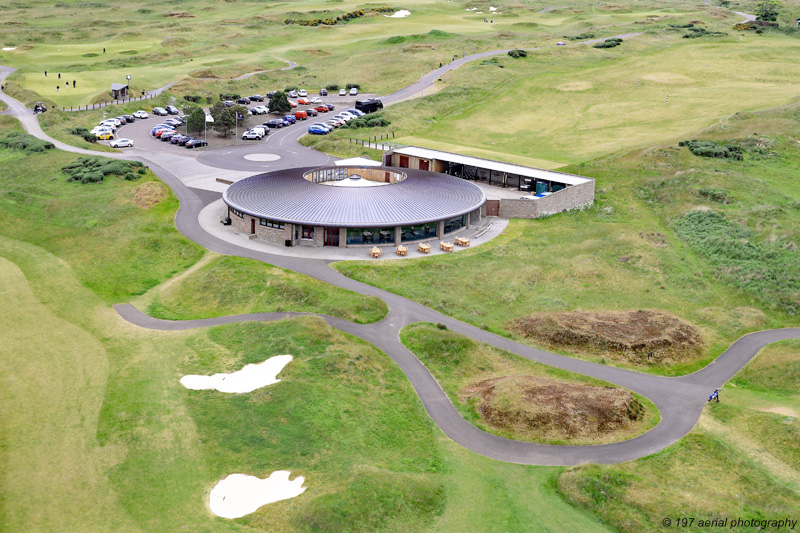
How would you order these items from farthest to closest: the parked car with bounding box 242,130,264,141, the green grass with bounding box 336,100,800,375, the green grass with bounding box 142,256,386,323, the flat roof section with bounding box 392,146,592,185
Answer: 1. the parked car with bounding box 242,130,264,141
2. the flat roof section with bounding box 392,146,592,185
3. the green grass with bounding box 336,100,800,375
4. the green grass with bounding box 142,256,386,323

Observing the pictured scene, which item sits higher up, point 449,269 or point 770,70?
point 770,70

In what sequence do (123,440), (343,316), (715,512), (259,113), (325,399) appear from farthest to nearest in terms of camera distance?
(259,113), (343,316), (325,399), (123,440), (715,512)

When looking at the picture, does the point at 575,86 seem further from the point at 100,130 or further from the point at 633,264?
the point at 100,130

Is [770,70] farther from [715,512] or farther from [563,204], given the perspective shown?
[715,512]

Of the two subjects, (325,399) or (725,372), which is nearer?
(325,399)

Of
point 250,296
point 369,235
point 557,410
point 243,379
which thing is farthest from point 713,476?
point 369,235

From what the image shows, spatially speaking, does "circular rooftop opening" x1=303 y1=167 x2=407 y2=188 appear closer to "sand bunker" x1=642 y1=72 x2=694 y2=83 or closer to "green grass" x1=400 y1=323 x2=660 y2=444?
"green grass" x1=400 y1=323 x2=660 y2=444

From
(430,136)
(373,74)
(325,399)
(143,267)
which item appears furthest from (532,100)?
(325,399)

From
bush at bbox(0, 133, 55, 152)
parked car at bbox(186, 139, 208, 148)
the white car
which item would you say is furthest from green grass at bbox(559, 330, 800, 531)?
the white car
